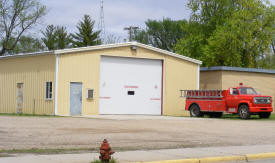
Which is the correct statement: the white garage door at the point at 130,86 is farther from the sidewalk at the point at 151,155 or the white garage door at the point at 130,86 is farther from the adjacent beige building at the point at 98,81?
the sidewalk at the point at 151,155

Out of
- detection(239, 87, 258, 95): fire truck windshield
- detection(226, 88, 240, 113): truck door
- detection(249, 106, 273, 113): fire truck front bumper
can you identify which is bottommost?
detection(249, 106, 273, 113): fire truck front bumper

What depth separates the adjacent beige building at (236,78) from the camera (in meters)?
36.5

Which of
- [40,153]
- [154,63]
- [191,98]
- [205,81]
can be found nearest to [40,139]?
[40,153]

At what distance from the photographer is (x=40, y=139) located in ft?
44.4

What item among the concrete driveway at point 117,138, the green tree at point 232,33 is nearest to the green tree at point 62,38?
the green tree at point 232,33

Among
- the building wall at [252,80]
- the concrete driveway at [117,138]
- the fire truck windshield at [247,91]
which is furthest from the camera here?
the building wall at [252,80]

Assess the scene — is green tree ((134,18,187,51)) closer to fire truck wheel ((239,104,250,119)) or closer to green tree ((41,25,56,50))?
green tree ((41,25,56,50))

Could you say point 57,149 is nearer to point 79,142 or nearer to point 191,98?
point 79,142

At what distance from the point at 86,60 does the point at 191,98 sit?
7.75 meters

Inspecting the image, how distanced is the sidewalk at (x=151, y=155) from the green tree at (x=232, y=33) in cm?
4021

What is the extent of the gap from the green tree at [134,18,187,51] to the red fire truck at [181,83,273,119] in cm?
5122

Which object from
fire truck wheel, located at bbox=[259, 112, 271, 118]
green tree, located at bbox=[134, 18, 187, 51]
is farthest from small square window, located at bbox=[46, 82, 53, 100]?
green tree, located at bbox=[134, 18, 187, 51]

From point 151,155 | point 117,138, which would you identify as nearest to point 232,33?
point 117,138

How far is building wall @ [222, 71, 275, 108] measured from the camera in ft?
120
